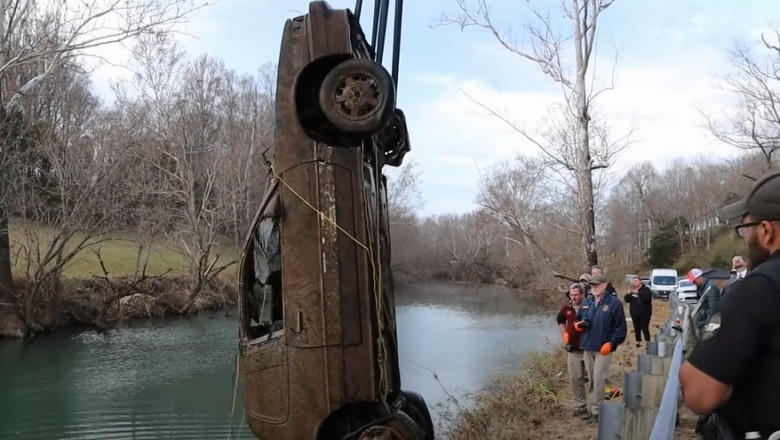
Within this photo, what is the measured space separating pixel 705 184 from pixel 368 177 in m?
78.3

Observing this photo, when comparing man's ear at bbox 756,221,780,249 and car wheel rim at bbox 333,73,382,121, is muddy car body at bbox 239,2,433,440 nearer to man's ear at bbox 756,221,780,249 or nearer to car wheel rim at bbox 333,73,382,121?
car wheel rim at bbox 333,73,382,121

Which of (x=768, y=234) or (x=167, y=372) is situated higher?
(x=768, y=234)

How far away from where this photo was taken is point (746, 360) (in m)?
2.21

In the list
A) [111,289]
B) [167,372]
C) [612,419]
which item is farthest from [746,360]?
[111,289]

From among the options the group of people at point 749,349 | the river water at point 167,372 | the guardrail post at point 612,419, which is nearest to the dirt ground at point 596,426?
the guardrail post at point 612,419

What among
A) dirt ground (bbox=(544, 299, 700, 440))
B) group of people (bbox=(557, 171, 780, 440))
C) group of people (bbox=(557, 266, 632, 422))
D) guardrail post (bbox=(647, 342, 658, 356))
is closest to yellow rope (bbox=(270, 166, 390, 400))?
group of people (bbox=(557, 171, 780, 440))

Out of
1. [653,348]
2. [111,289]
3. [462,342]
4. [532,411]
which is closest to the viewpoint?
[653,348]

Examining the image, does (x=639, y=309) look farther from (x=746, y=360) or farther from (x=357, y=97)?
(x=746, y=360)

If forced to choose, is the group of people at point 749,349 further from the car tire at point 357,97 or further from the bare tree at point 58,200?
the bare tree at point 58,200

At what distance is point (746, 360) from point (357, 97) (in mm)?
2127

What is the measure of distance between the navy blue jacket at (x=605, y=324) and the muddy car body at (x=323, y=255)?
225 inches

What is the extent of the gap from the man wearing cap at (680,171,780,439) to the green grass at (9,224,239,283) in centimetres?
2959

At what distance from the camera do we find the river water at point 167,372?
45.5ft

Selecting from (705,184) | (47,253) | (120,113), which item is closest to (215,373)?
(47,253)
